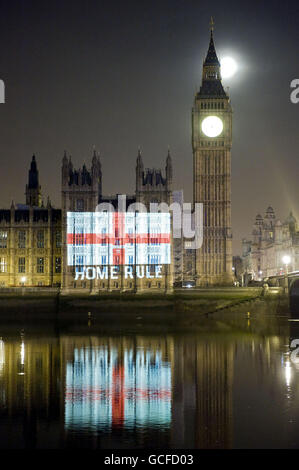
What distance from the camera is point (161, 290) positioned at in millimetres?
102125

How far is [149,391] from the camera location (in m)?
37.5

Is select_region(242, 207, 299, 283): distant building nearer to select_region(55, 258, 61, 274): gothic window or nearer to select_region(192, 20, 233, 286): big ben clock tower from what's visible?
select_region(192, 20, 233, 286): big ben clock tower

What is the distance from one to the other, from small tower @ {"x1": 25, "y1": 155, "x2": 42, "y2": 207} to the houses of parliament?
1.36 meters

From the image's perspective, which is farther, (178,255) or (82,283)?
(178,255)

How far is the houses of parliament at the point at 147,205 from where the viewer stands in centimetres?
10556

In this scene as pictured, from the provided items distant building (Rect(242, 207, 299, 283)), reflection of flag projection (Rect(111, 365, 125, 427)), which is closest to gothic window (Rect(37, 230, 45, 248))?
distant building (Rect(242, 207, 299, 283))

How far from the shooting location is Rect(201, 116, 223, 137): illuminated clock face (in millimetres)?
126000

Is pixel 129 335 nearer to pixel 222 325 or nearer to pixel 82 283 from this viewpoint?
pixel 222 325

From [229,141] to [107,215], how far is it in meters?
34.1

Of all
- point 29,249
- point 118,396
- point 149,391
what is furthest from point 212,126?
point 118,396

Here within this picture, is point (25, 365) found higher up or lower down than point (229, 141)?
lower down

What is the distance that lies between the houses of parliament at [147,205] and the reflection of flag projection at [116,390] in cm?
5066
